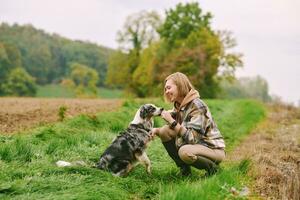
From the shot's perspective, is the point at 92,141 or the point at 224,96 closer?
the point at 92,141

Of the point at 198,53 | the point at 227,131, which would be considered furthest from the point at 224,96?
the point at 227,131

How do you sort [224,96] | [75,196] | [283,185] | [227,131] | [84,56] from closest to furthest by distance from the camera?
[75,196] → [283,185] → [227,131] → [224,96] → [84,56]

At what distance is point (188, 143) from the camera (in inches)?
295

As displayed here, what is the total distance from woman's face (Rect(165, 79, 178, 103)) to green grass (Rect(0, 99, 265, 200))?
4.29 ft

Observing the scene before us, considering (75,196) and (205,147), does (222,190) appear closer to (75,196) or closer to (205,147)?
(205,147)

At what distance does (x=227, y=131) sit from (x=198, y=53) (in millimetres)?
30494

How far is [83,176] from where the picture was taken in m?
6.95

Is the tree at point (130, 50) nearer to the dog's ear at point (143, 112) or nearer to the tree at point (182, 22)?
the tree at point (182, 22)

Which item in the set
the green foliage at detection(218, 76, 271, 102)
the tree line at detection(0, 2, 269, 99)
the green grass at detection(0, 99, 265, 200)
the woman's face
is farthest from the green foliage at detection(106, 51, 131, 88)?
the woman's face

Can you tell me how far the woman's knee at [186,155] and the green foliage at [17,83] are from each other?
64.2m

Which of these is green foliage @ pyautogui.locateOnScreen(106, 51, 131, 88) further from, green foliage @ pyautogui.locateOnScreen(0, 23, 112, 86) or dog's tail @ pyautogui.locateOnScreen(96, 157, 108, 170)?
dog's tail @ pyautogui.locateOnScreen(96, 157, 108, 170)

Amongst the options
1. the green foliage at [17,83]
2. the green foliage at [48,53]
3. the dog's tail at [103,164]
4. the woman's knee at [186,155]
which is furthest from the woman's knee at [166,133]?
the green foliage at [48,53]

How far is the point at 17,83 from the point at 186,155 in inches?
2560

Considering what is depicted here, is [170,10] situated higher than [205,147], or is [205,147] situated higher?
[170,10]
